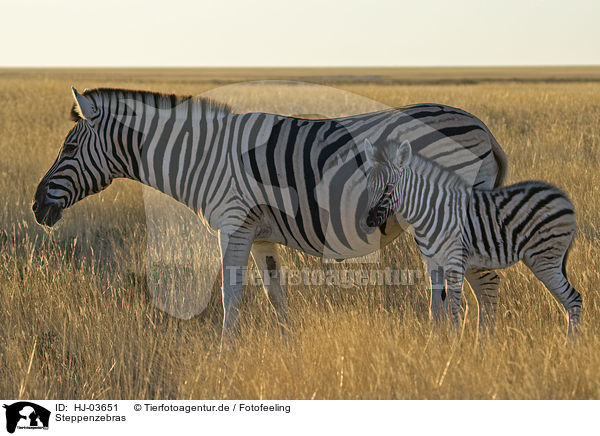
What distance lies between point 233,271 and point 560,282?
240 cm

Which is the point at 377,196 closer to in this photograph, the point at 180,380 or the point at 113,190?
the point at 180,380

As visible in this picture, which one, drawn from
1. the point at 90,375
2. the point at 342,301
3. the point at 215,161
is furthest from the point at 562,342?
the point at 90,375

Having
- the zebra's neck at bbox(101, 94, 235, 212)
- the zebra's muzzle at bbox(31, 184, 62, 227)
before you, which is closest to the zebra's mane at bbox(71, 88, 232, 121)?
the zebra's neck at bbox(101, 94, 235, 212)

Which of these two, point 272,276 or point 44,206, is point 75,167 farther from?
point 272,276

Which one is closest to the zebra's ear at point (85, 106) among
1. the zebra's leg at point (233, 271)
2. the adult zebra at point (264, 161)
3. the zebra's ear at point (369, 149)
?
the adult zebra at point (264, 161)

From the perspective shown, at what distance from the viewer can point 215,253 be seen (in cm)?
740

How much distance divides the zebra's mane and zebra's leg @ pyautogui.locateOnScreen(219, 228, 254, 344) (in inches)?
47.4

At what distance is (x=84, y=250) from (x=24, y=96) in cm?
1928

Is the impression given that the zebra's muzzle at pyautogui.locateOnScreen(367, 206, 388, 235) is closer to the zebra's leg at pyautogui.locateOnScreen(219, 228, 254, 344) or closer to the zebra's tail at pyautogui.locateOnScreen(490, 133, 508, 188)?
the zebra's leg at pyautogui.locateOnScreen(219, 228, 254, 344)

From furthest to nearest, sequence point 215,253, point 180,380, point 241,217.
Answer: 1. point 215,253
2. point 241,217
3. point 180,380

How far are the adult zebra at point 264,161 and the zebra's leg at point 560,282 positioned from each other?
742 millimetres

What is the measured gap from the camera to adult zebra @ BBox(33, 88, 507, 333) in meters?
5.42

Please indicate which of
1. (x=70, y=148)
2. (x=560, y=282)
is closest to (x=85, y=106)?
(x=70, y=148)

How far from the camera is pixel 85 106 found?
17.7 ft
